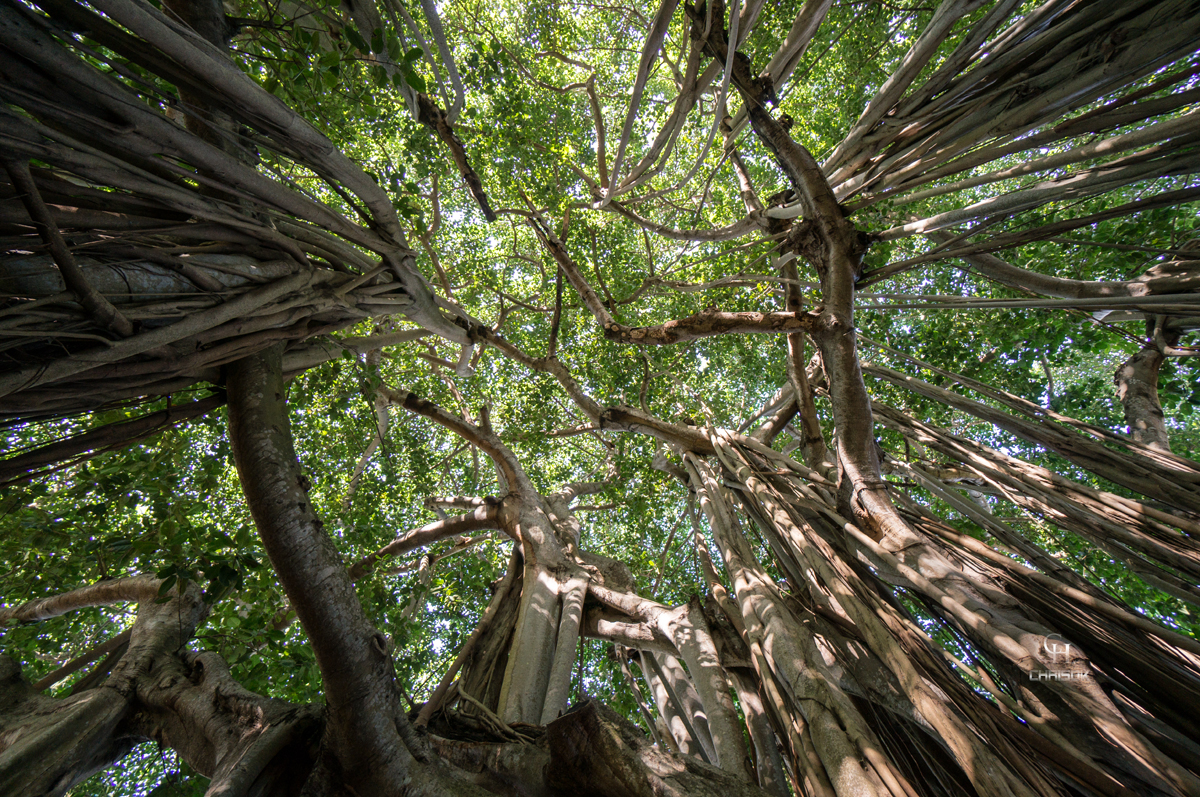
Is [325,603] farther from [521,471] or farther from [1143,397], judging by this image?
[1143,397]

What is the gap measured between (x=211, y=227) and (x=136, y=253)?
0.21 metres

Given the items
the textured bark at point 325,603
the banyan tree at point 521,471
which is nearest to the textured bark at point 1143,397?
the banyan tree at point 521,471

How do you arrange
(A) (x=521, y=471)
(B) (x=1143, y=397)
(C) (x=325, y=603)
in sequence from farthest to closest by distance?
(A) (x=521, y=471) < (B) (x=1143, y=397) < (C) (x=325, y=603)

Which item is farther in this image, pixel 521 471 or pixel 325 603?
pixel 521 471

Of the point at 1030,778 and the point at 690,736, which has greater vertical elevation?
the point at 1030,778

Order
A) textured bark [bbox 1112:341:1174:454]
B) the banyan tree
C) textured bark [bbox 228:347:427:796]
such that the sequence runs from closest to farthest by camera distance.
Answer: the banyan tree → textured bark [bbox 228:347:427:796] → textured bark [bbox 1112:341:1174:454]

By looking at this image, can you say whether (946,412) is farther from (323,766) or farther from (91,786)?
(91,786)

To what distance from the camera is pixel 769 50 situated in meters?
3.82

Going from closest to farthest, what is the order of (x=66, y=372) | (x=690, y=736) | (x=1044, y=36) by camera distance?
(x=66, y=372) → (x=1044, y=36) → (x=690, y=736)

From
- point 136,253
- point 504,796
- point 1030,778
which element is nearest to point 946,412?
point 1030,778

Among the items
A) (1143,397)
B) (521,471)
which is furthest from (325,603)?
(1143,397)

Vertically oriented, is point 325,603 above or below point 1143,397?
above

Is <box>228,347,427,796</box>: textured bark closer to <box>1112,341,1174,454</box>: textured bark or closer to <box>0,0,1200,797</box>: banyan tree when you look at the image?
<box>0,0,1200,797</box>: banyan tree

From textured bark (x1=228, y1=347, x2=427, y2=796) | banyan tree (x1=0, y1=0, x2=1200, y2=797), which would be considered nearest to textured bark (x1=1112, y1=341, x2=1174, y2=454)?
banyan tree (x1=0, y1=0, x2=1200, y2=797)
